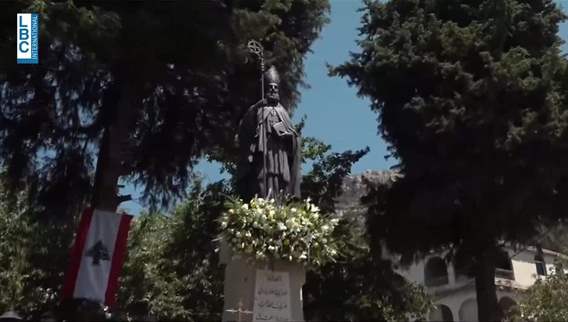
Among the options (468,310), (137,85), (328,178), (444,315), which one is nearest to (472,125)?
(328,178)

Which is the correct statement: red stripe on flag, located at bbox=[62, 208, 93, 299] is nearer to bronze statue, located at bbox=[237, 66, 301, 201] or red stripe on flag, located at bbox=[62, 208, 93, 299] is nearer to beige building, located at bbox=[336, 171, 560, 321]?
bronze statue, located at bbox=[237, 66, 301, 201]

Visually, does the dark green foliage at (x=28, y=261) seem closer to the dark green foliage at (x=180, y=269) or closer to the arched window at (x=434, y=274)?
the dark green foliage at (x=180, y=269)

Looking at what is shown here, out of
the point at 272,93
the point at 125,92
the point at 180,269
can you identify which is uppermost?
the point at 125,92

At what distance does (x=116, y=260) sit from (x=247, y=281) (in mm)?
4286

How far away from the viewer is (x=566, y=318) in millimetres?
16844

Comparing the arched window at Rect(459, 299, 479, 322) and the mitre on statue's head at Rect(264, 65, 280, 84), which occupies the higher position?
the mitre on statue's head at Rect(264, 65, 280, 84)

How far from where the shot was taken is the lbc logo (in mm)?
10531

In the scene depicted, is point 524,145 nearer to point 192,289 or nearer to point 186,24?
point 186,24

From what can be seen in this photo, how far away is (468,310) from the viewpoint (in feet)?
104

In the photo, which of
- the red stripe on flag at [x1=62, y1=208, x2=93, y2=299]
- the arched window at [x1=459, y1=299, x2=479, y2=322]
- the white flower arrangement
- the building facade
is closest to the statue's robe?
the white flower arrangement

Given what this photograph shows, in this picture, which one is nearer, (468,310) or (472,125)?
(472,125)

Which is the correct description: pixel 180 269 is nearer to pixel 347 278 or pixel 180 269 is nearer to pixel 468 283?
pixel 347 278

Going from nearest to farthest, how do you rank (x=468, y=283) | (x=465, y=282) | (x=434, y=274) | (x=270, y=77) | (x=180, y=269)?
(x=270, y=77)
(x=180, y=269)
(x=468, y=283)
(x=465, y=282)
(x=434, y=274)

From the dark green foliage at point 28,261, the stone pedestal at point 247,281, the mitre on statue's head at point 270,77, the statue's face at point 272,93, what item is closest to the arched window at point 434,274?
the dark green foliage at point 28,261
